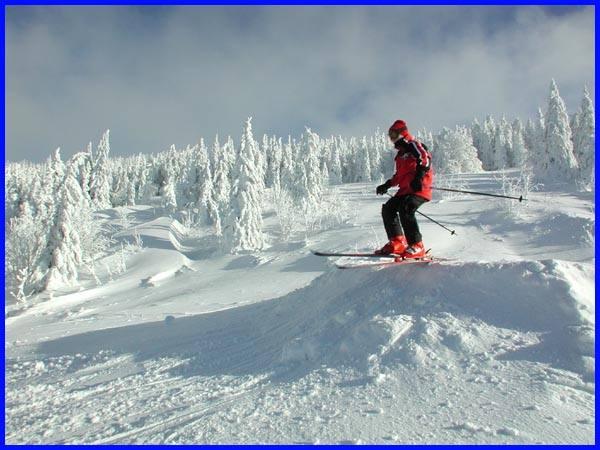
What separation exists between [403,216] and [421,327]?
2.61 m

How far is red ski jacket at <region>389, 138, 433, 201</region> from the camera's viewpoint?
6984 millimetres

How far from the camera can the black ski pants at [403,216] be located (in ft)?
24.2

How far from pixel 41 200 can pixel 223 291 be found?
42.5m

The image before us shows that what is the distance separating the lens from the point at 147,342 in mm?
7715

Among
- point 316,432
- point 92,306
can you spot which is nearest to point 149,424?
point 316,432

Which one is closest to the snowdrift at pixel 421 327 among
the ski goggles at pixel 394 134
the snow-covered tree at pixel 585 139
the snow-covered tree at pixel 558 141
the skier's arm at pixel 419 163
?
the skier's arm at pixel 419 163

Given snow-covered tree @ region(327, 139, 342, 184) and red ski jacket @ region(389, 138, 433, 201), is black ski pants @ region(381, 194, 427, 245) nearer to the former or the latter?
red ski jacket @ region(389, 138, 433, 201)

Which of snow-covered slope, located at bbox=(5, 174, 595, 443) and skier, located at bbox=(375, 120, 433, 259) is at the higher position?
skier, located at bbox=(375, 120, 433, 259)

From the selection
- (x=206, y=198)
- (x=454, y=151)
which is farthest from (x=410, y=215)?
(x=454, y=151)

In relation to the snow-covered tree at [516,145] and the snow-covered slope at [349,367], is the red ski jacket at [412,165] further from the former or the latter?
the snow-covered tree at [516,145]

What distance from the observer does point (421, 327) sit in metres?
5.35

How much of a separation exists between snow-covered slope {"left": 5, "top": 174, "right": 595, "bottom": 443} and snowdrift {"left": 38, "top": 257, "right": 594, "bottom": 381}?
0.02 m

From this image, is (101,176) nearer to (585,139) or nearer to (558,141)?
(558,141)

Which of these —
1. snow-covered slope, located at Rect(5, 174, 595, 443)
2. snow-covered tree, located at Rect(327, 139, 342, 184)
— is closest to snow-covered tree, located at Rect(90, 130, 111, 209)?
snow-covered tree, located at Rect(327, 139, 342, 184)
